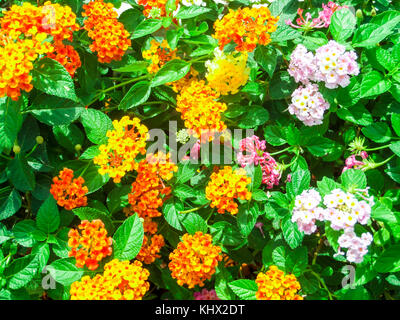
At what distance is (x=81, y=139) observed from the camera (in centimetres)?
194

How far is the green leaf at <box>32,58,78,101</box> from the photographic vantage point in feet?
5.48

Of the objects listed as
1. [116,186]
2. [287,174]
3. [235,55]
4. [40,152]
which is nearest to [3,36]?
[40,152]

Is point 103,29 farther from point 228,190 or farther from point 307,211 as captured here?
point 307,211

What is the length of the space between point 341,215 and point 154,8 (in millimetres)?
1035

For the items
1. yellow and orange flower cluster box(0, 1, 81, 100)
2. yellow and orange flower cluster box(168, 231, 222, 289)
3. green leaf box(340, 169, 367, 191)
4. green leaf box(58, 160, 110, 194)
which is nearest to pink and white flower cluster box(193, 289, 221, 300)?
yellow and orange flower cluster box(168, 231, 222, 289)

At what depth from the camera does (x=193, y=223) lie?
5.89ft

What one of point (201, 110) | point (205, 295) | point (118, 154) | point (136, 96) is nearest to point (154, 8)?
point (136, 96)

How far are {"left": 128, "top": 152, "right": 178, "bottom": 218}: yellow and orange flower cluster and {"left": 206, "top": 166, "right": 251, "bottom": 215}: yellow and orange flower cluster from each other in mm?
185

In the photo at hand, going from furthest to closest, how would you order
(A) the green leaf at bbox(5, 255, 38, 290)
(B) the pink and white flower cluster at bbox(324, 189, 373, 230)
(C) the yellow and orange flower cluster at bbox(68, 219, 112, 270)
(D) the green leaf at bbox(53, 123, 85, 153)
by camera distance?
(D) the green leaf at bbox(53, 123, 85, 153)
(A) the green leaf at bbox(5, 255, 38, 290)
(C) the yellow and orange flower cluster at bbox(68, 219, 112, 270)
(B) the pink and white flower cluster at bbox(324, 189, 373, 230)

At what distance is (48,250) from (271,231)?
0.87m

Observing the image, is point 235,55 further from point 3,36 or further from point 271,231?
point 3,36

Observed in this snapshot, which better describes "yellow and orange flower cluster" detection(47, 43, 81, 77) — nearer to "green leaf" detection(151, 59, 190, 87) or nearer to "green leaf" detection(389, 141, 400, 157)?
"green leaf" detection(151, 59, 190, 87)

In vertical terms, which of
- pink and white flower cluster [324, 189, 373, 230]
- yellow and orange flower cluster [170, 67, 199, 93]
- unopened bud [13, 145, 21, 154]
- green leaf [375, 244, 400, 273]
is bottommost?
green leaf [375, 244, 400, 273]

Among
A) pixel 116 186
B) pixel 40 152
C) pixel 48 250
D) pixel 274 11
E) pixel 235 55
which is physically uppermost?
pixel 274 11
